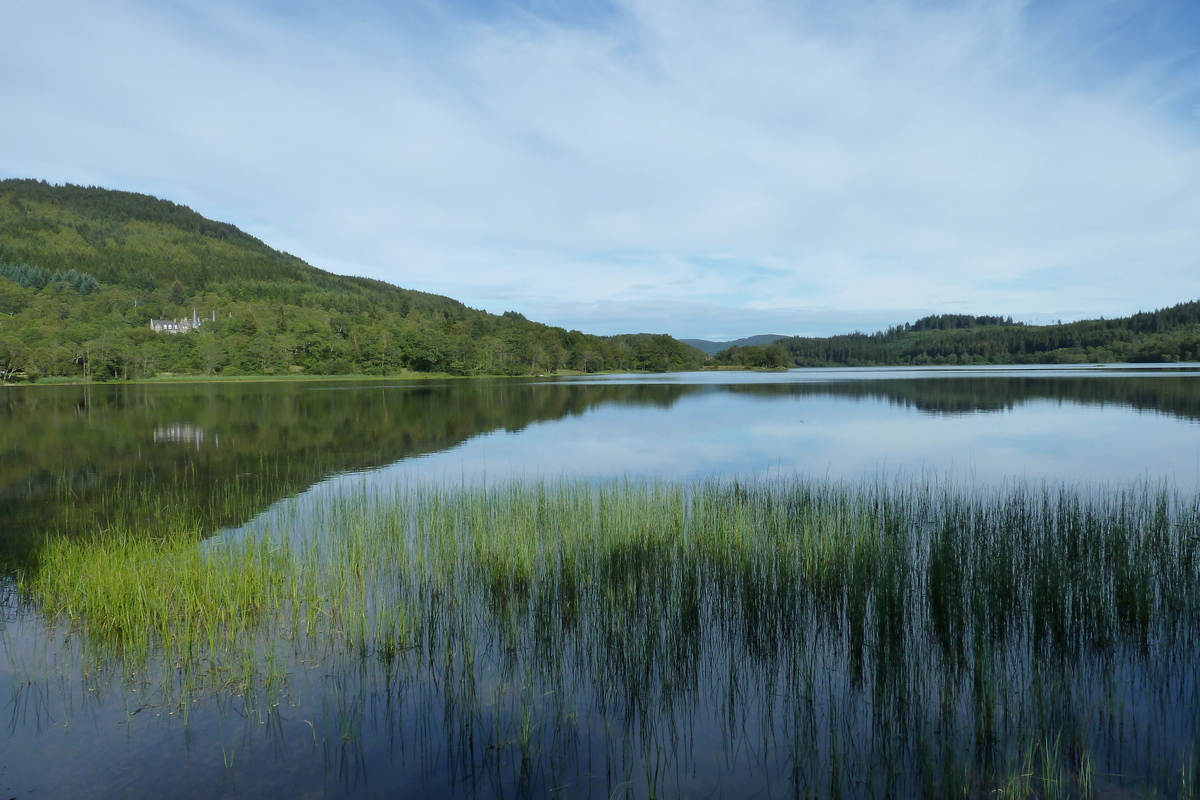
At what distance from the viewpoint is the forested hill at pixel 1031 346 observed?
114m

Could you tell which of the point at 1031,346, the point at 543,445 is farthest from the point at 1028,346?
the point at 543,445

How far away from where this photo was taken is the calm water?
12.6ft

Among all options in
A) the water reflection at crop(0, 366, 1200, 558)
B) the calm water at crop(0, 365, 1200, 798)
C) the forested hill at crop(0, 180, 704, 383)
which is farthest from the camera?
the forested hill at crop(0, 180, 704, 383)

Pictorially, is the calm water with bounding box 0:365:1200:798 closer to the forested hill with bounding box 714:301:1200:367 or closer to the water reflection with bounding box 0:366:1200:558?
the water reflection with bounding box 0:366:1200:558

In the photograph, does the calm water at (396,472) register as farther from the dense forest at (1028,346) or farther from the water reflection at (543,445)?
the dense forest at (1028,346)

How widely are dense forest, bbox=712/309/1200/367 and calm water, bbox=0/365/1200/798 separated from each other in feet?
314

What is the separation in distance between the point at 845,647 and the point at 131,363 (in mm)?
97059

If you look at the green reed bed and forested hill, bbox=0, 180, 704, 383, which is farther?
forested hill, bbox=0, 180, 704, 383

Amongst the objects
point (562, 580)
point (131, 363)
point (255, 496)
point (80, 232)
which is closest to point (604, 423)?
point (255, 496)

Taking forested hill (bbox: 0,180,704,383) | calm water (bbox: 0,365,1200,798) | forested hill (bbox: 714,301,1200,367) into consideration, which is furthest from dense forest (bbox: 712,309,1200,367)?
calm water (bbox: 0,365,1200,798)

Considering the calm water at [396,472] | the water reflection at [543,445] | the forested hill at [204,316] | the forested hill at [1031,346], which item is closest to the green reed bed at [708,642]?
the calm water at [396,472]

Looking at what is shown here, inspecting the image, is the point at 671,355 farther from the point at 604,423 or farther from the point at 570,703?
the point at 570,703

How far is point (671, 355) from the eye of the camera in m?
153

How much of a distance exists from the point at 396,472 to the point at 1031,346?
162608mm
